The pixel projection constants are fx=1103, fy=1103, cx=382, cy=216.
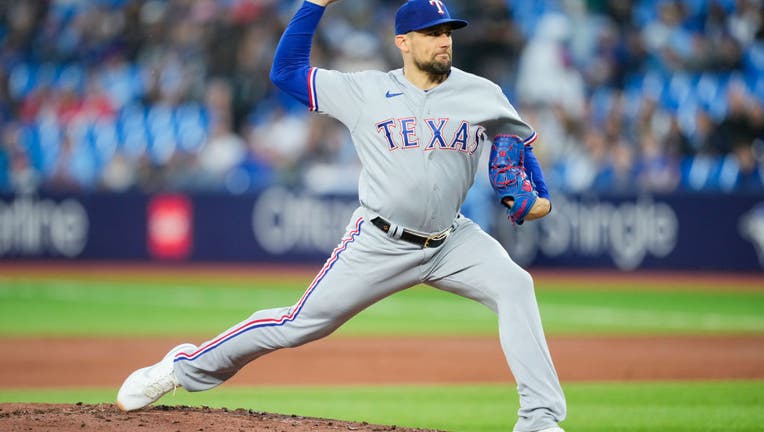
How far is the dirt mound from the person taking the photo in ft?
17.4

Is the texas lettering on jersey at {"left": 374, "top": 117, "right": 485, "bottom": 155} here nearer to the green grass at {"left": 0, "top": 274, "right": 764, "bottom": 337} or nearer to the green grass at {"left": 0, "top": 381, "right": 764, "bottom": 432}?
the green grass at {"left": 0, "top": 381, "right": 764, "bottom": 432}

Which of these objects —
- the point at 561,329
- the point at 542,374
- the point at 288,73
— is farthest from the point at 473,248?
the point at 561,329

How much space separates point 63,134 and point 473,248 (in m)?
14.0

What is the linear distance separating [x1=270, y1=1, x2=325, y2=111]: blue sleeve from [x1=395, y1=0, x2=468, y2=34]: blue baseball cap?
402 millimetres

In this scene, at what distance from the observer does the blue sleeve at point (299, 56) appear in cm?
528

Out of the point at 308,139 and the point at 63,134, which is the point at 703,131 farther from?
the point at 63,134

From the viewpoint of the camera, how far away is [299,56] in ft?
17.5

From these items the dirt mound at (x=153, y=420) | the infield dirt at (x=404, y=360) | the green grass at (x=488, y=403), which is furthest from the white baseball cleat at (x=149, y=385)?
the infield dirt at (x=404, y=360)

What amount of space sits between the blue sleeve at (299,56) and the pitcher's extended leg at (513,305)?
3.32 ft

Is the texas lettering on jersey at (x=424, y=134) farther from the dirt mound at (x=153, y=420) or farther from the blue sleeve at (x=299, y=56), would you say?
the dirt mound at (x=153, y=420)

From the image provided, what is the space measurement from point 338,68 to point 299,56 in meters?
12.3

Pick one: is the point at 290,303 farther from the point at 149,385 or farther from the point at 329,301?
the point at 329,301

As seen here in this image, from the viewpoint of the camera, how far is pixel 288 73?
17.5 ft

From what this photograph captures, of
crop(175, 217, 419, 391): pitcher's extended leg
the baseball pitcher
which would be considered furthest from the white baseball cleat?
the baseball pitcher
